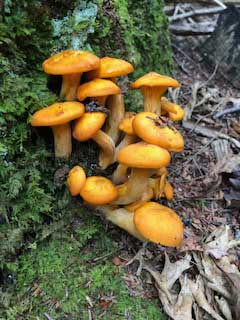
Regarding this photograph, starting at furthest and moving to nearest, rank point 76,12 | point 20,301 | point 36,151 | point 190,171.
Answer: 1. point 190,171
2. point 76,12
3. point 36,151
4. point 20,301

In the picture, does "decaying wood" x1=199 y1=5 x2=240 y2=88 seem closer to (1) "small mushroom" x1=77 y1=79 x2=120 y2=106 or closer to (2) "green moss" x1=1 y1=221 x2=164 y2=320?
(1) "small mushroom" x1=77 y1=79 x2=120 y2=106

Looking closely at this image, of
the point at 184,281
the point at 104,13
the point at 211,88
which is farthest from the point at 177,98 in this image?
the point at 184,281

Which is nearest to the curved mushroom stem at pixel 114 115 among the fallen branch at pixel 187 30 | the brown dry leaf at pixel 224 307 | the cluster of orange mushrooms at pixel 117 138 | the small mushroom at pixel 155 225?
the cluster of orange mushrooms at pixel 117 138

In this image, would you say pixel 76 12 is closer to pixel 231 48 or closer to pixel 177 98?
pixel 177 98

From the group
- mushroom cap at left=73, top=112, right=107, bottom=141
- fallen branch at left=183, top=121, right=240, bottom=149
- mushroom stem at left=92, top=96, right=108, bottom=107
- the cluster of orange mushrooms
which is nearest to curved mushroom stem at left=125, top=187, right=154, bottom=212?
the cluster of orange mushrooms

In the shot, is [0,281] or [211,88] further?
[211,88]

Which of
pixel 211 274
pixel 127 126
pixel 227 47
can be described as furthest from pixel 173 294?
pixel 227 47

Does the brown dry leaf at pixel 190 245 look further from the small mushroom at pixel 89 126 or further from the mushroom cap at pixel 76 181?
the small mushroom at pixel 89 126
